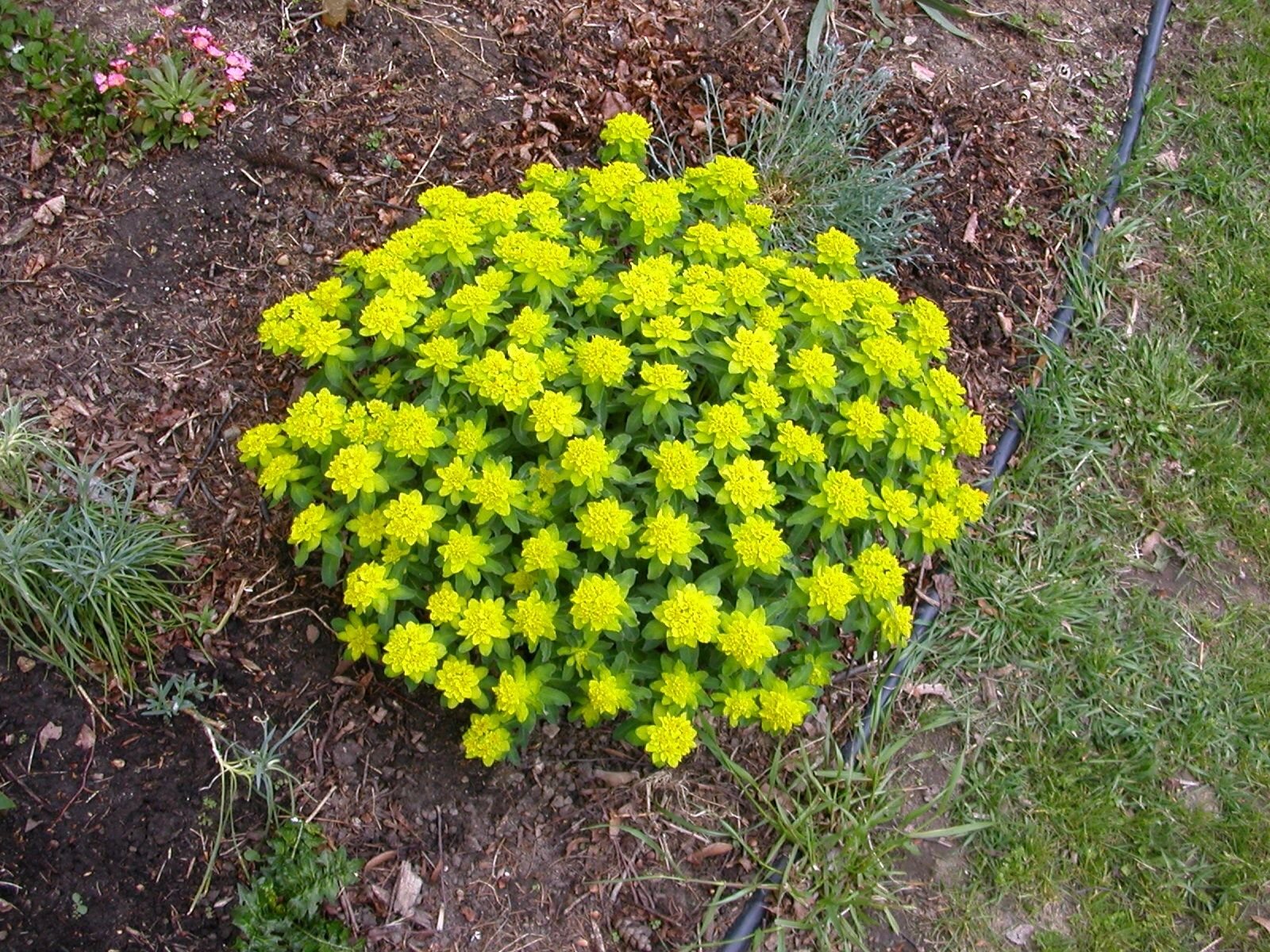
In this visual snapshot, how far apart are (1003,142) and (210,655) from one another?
3.71 metres

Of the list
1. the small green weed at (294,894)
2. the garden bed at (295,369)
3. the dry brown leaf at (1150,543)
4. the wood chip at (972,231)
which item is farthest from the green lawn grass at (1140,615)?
the small green weed at (294,894)

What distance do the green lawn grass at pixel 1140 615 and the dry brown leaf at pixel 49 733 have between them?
2564 mm

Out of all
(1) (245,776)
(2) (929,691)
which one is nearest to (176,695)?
(1) (245,776)

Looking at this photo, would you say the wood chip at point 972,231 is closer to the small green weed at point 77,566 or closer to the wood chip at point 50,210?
the small green weed at point 77,566

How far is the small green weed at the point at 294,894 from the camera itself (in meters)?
2.50

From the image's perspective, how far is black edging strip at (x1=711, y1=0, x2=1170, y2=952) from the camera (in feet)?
9.19

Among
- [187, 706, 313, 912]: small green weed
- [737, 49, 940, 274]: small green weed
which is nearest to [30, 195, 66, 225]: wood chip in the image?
[187, 706, 313, 912]: small green weed

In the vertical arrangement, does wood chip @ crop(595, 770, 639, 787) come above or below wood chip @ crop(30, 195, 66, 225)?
below

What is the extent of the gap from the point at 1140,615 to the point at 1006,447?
29.0 inches

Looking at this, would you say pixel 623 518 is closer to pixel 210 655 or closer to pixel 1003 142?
pixel 210 655

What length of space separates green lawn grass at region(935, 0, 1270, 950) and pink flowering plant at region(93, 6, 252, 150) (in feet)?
10.2

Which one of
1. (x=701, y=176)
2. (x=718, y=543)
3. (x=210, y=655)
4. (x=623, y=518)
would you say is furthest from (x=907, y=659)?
(x=210, y=655)

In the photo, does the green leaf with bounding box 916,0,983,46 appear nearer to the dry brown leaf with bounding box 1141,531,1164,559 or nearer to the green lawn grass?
the green lawn grass

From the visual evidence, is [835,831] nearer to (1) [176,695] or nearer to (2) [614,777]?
(2) [614,777]
